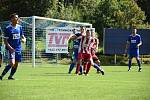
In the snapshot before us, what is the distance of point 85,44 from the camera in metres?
20.4

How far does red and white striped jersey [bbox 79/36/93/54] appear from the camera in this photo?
20422 millimetres

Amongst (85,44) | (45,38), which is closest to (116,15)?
(45,38)

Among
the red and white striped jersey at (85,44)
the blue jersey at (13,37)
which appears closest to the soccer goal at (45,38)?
the red and white striped jersey at (85,44)

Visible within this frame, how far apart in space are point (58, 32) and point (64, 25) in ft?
8.77

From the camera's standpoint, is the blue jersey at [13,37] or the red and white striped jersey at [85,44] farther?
the red and white striped jersey at [85,44]

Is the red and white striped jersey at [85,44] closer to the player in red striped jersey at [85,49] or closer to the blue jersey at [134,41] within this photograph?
the player in red striped jersey at [85,49]

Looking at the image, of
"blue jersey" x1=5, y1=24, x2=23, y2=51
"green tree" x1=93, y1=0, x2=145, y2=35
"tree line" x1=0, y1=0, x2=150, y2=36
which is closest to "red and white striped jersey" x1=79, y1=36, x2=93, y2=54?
"blue jersey" x1=5, y1=24, x2=23, y2=51

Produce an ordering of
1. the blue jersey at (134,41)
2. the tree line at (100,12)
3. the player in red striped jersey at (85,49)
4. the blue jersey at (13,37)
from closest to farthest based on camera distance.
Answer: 1. the blue jersey at (13,37)
2. the player in red striped jersey at (85,49)
3. the blue jersey at (134,41)
4. the tree line at (100,12)

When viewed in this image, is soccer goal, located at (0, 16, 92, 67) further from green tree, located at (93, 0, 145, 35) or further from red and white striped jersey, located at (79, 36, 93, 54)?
green tree, located at (93, 0, 145, 35)

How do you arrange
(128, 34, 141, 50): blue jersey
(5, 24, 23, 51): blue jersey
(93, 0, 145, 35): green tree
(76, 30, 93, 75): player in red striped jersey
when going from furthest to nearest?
(93, 0, 145, 35): green tree
(128, 34, 141, 50): blue jersey
(76, 30, 93, 75): player in red striped jersey
(5, 24, 23, 51): blue jersey

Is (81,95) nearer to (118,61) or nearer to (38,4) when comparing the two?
(118,61)

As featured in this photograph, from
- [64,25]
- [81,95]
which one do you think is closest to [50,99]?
[81,95]

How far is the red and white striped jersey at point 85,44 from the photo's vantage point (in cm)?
2042

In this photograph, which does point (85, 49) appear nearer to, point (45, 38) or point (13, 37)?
point (13, 37)
